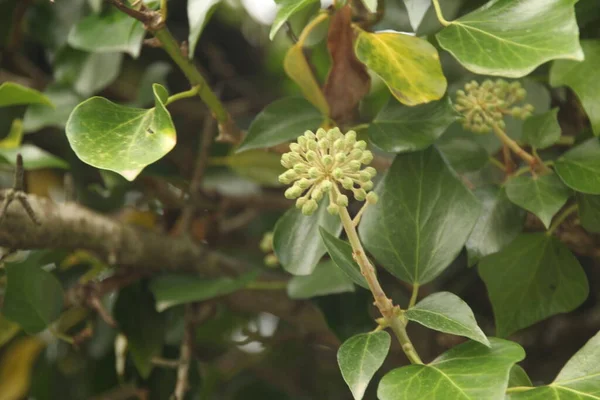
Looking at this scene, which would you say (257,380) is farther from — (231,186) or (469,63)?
(469,63)

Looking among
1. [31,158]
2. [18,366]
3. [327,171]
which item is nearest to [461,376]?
[327,171]

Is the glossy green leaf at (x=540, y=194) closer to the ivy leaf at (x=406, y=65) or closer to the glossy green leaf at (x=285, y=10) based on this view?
the ivy leaf at (x=406, y=65)

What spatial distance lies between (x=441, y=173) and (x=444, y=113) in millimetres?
43

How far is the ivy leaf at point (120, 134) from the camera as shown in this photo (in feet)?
1.40

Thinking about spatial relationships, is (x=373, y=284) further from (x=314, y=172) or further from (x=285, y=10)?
(x=285, y=10)

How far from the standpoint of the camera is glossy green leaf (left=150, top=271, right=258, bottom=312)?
0.68 m

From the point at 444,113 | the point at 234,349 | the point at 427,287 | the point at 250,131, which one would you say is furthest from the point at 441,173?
the point at 234,349

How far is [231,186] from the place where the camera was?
89 cm

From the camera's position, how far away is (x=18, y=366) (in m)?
0.91

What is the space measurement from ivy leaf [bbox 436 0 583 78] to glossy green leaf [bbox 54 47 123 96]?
443mm

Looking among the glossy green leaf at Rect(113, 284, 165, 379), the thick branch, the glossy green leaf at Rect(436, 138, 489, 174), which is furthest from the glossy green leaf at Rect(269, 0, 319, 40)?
the glossy green leaf at Rect(113, 284, 165, 379)

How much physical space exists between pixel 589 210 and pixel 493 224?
7 centimetres

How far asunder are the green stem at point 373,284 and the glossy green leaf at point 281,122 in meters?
0.15

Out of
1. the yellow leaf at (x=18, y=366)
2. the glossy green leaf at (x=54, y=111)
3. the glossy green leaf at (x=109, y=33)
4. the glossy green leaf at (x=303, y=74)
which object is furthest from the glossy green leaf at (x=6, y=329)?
the glossy green leaf at (x=303, y=74)
